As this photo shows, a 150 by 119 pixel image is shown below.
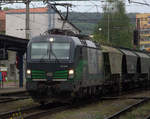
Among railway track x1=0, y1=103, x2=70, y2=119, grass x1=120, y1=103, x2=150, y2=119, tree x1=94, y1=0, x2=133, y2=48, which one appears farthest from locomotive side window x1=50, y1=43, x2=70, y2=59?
tree x1=94, y1=0, x2=133, y2=48

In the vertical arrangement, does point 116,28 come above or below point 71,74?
above

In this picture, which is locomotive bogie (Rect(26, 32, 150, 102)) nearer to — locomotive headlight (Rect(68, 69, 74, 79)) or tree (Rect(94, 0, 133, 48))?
locomotive headlight (Rect(68, 69, 74, 79))

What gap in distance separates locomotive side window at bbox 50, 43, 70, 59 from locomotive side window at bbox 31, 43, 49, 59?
10.1 inches

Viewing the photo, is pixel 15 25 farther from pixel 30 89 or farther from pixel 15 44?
pixel 30 89

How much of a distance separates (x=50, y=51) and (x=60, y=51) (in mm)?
419

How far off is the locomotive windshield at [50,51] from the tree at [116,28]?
47640 millimetres

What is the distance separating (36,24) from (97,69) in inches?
1632

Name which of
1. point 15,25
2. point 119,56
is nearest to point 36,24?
point 15,25

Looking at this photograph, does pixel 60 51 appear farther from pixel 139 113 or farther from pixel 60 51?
pixel 139 113

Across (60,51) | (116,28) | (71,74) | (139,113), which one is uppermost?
(116,28)

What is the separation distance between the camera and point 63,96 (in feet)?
47.6

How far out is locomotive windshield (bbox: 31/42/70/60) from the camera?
1473cm

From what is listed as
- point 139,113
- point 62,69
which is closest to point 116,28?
point 62,69

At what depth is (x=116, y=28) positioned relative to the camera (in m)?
63.1
